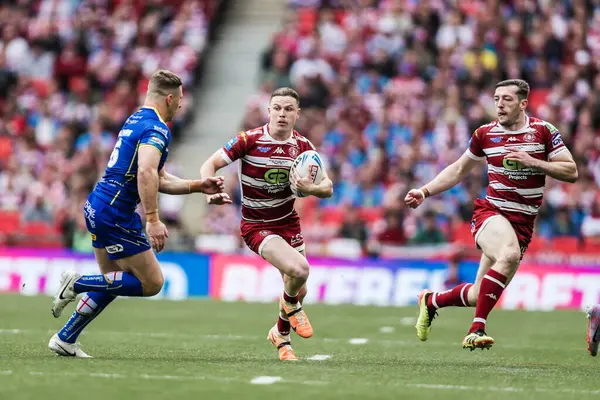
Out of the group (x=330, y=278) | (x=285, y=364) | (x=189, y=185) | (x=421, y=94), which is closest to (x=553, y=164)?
(x=285, y=364)

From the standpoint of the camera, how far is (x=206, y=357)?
9828mm

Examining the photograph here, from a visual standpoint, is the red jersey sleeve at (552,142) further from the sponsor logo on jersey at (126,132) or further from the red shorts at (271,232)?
the sponsor logo on jersey at (126,132)

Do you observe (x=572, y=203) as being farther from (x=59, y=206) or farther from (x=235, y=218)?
(x=59, y=206)

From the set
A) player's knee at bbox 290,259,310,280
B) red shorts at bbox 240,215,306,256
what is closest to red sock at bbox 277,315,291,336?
player's knee at bbox 290,259,310,280

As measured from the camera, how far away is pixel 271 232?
10336mm

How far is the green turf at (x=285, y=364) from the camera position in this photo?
756 cm

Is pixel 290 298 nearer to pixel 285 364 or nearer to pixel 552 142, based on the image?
pixel 285 364

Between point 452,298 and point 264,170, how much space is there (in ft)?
7.37

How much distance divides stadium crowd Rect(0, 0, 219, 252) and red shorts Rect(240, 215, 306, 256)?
11.9m

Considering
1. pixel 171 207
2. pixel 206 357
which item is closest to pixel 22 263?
pixel 171 207

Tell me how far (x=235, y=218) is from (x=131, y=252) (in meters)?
12.0

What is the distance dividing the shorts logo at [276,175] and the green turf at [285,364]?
1.68m

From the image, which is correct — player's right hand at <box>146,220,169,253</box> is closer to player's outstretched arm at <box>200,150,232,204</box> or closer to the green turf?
player's outstretched arm at <box>200,150,232,204</box>

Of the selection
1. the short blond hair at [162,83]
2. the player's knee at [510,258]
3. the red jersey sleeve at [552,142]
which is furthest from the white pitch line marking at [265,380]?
the red jersey sleeve at [552,142]
